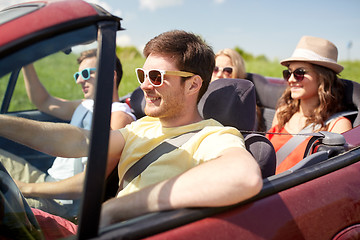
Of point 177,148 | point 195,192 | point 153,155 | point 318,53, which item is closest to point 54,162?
point 153,155

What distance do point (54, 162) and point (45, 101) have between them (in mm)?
340

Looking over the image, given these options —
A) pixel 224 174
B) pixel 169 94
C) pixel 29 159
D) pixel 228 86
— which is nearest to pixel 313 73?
pixel 228 86

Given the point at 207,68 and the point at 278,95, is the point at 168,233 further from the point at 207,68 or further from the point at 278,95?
the point at 278,95

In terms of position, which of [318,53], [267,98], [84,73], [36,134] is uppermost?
[84,73]

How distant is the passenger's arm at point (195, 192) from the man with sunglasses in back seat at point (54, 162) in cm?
16

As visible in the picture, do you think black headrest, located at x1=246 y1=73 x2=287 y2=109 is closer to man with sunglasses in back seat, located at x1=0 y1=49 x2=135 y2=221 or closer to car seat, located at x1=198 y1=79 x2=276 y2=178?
car seat, located at x1=198 y1=79 x2=276 y2=178

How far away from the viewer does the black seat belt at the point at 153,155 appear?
1.66 m

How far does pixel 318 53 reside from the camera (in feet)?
9.16

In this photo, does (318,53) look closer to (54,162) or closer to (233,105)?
(233,105)

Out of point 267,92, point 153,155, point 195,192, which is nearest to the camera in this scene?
point 195,192

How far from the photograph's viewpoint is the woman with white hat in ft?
8.46

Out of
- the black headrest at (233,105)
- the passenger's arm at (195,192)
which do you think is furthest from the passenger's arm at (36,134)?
the black headrest at (233,105)

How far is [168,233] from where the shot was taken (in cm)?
106

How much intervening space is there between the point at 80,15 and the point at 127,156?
89 cm
